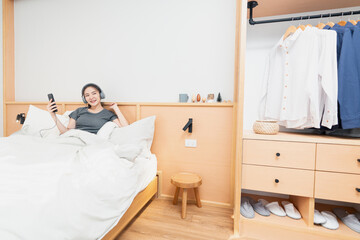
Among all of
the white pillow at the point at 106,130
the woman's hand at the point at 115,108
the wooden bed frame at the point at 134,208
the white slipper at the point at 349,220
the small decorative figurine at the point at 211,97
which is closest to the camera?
the wooden bed frame at the point at 134,208

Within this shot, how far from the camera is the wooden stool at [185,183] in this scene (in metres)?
1.59

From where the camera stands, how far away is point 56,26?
97.6 inches

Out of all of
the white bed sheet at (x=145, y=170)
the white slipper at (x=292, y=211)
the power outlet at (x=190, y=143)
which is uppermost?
the power outlet at (x=190, y=143)

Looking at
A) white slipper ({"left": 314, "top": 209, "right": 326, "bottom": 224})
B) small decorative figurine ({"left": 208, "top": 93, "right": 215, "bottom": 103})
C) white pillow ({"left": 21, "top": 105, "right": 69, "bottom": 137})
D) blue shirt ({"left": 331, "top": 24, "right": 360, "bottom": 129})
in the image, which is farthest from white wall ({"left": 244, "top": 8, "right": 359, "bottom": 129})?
white pillow ({"left": 21, "top": 105, "right": 69, "bottom": 137})

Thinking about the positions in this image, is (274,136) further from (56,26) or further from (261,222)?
(56,26)

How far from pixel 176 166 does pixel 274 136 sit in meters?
1.02

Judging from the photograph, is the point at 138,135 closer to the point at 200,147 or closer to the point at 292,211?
the point at 200,147

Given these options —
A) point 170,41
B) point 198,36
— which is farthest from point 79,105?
point 198,36

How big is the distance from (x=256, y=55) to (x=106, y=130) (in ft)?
5.47

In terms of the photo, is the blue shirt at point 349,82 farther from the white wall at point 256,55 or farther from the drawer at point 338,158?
the white wall at point 256,55

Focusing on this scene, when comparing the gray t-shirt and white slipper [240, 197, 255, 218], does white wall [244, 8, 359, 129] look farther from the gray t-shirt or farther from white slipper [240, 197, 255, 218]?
the gray t-shirt

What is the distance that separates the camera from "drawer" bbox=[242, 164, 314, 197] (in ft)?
4.24

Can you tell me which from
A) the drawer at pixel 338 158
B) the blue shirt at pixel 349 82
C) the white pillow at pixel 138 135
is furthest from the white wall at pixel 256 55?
the white pillow at pixel 138 135

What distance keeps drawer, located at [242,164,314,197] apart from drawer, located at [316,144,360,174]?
0.11 metres
